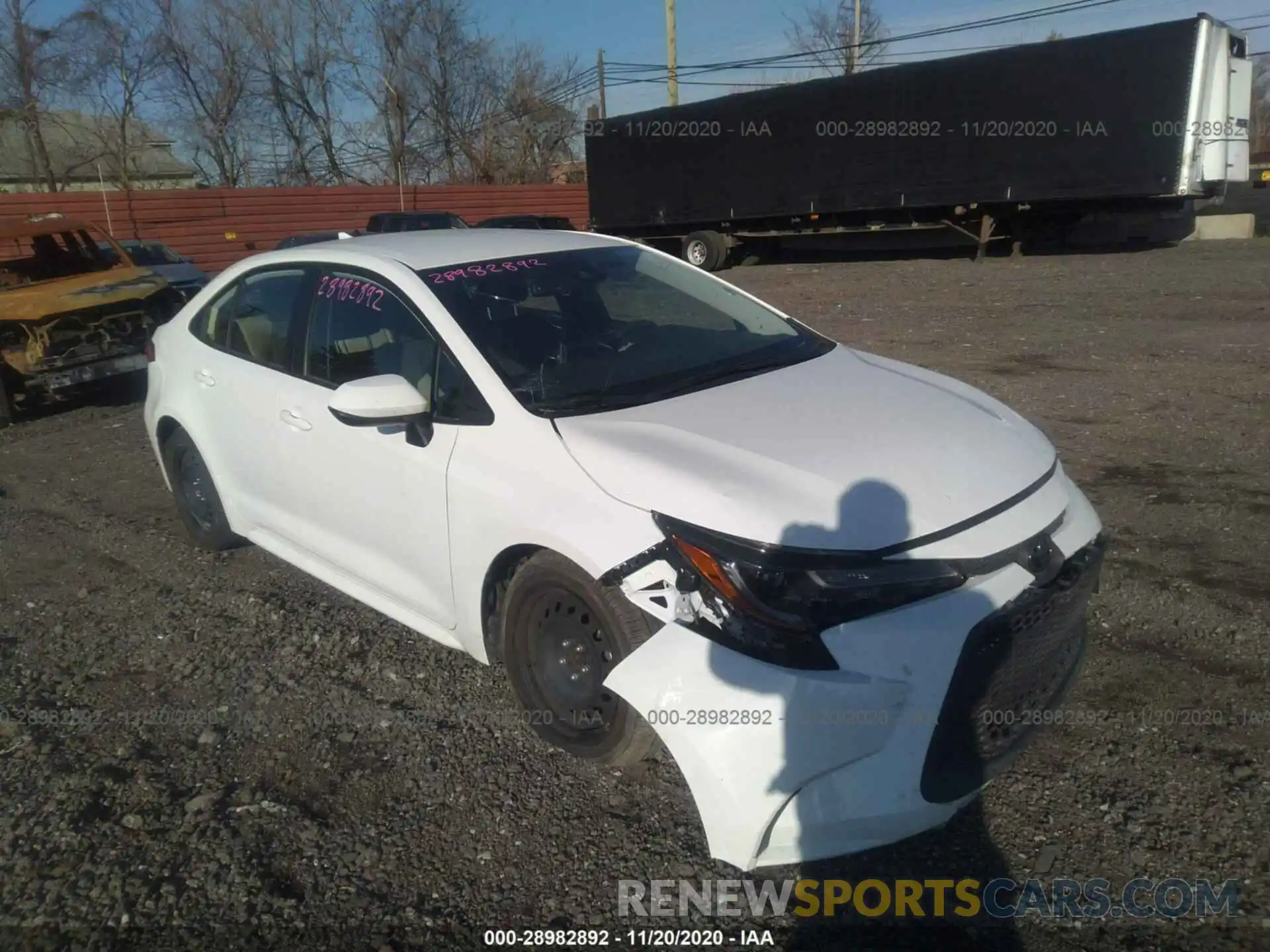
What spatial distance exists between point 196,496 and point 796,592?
3.72 meters

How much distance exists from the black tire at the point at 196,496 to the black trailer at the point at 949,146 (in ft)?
49.6

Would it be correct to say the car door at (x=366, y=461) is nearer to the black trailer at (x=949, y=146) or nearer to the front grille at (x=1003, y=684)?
the front grille at (x=1003, y=684)

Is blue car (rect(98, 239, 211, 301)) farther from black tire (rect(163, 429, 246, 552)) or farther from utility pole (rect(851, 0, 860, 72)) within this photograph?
utility pole (rect(851, 0, 860, 72))

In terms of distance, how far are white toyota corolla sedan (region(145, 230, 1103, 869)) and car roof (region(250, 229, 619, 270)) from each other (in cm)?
3

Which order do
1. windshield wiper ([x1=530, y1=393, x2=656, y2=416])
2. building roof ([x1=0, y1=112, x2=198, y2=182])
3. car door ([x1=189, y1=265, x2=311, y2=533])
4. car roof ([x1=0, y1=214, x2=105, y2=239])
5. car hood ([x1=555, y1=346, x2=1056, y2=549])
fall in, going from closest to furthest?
1. car hood ([x1=555, y1=346, x2=1056, y2=549])
2. windshield wiper ([x1=530, y1=393, x2=656, y2=416])
3. car door ([x1=189, y1=265, x2=311, y2=533])
4. car roof ([x1=0, y1=214, x2=105, y2=239])
5. building roof ([x1=0, y1=112, x2=198, y2=182])

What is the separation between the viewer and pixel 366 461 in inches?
140

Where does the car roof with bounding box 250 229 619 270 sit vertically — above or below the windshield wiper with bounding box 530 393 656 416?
above

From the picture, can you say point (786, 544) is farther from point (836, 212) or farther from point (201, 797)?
point (836, 212)

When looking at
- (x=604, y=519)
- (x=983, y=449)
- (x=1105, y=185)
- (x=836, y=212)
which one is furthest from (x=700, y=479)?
(x=836, y=212)

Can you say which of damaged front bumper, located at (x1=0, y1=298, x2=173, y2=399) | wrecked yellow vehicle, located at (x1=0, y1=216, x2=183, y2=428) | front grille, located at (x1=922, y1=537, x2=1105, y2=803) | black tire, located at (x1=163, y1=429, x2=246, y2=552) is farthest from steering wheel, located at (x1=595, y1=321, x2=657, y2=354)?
damaged front bumper, located at (x1=0, y1=298, x2=173, y2=399)

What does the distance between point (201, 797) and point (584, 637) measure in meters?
1.35

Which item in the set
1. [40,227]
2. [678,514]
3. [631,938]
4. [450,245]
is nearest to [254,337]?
[450,245]

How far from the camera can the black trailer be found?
48.9 ft

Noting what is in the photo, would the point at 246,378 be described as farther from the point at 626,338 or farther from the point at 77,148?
the point at 77,148
